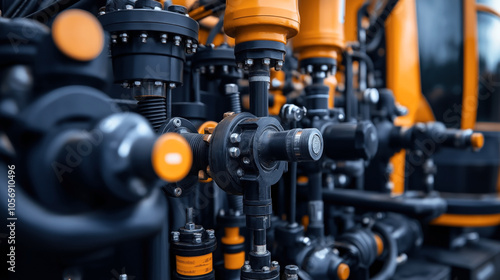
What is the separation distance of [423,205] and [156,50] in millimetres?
1042

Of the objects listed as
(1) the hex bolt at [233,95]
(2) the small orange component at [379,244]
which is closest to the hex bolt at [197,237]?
(1) the hex bolt at [233,95]

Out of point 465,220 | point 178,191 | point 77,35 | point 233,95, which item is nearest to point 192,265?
point 178,191

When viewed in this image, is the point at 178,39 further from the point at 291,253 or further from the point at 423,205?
the point at 423,205

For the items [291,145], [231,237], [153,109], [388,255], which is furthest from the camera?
[388,255]

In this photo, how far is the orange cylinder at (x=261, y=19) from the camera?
69 centimetres

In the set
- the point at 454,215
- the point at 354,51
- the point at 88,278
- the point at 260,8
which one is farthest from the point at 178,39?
the point at 454,215

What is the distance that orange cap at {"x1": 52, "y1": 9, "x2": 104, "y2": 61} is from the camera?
1.16 ft

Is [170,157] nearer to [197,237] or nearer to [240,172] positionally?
[240,172]

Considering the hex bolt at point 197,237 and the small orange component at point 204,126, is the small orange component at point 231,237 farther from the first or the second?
the small orange component at point 204,126

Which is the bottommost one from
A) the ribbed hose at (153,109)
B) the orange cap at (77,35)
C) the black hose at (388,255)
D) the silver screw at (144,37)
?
the black hose at (388,255)

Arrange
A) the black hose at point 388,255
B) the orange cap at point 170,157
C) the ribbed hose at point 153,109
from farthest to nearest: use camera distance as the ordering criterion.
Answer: the black hose at point 388,255 → the ribbed hose at point 153,109 → the orange cap at point 170,157

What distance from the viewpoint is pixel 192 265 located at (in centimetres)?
76

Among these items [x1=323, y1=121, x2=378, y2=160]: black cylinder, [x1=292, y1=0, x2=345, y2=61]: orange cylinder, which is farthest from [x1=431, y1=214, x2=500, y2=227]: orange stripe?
[x1=292, y1=0, x2=345, y2=61]: orange cylinder

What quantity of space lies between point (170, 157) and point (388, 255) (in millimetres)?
1154
